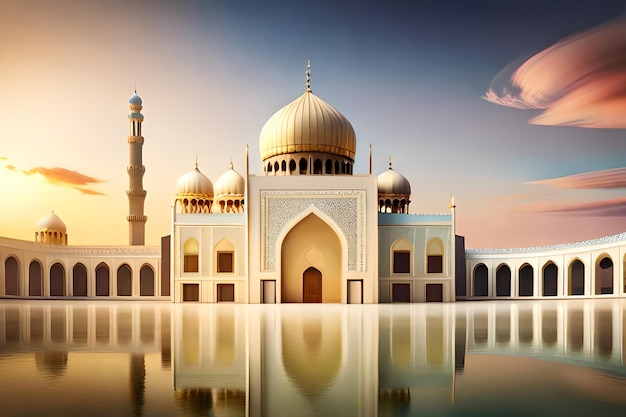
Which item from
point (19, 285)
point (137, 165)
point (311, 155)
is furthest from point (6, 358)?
point (137, 165)

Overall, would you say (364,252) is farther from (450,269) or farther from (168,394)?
(168,394)

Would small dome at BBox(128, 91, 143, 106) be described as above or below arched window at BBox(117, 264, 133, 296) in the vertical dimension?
above

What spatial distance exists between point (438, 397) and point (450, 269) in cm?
1317

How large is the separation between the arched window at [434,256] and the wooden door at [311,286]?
3.27 m

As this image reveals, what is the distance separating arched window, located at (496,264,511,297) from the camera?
19.7 metres

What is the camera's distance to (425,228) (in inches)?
620

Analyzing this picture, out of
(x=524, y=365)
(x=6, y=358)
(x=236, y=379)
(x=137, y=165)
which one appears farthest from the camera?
(x=137, y=165)

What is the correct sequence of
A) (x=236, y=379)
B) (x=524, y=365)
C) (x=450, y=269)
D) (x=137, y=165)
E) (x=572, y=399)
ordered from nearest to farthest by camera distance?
1. (x=572, y=399)
2. (x=236, y=379)
3. (x=524, y=365)
4. (x=450, y=269)
5. (x=137, y=165)

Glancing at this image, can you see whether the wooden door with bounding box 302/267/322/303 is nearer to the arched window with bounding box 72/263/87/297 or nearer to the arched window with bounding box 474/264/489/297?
the arched window with bounding box 474/264/489/297

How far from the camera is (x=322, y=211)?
49.0ft

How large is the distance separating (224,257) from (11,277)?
28.3ft

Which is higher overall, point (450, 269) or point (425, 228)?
point (425, 228)

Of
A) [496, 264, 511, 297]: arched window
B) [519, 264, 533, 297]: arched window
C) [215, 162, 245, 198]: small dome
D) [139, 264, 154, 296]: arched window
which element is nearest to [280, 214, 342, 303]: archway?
[215, 162, 245, 198]: small dome

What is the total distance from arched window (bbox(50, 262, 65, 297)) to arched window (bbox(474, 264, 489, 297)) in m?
15.3
